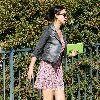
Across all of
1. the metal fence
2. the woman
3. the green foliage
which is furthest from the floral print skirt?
the green foliage

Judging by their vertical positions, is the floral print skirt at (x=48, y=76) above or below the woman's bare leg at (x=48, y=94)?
above

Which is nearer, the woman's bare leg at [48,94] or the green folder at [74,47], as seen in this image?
the woman's bare leg at [48,94]

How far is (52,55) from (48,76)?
12.3 inches

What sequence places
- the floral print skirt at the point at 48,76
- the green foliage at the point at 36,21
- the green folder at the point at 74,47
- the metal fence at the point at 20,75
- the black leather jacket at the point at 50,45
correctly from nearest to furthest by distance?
1. the black leather jacket at the point at 50,45
2. the floral print skirt at the point at 48,76
3. the green folder at the point at 74,47
4. the metal fence at the point at 20,75
5. the green foliage at the point at 36,21

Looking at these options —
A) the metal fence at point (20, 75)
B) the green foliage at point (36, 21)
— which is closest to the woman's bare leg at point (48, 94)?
the metal fence at point (20, 75)

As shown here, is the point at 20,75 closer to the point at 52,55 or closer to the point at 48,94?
the point at 48,94

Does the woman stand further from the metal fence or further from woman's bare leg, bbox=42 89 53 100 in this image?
the metal fence

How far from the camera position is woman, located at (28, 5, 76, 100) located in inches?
226

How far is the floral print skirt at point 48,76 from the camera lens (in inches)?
231

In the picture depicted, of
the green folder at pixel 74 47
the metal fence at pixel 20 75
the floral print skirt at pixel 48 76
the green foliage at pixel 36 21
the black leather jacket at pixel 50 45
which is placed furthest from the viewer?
the green foliage at pixel 36 21

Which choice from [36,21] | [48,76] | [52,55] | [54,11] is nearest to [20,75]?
[48,76]

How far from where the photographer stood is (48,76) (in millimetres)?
5883

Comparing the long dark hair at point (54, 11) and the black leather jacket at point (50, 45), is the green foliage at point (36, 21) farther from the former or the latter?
the black leather jacket at point (50, 45)

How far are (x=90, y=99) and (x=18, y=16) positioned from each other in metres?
2.11
